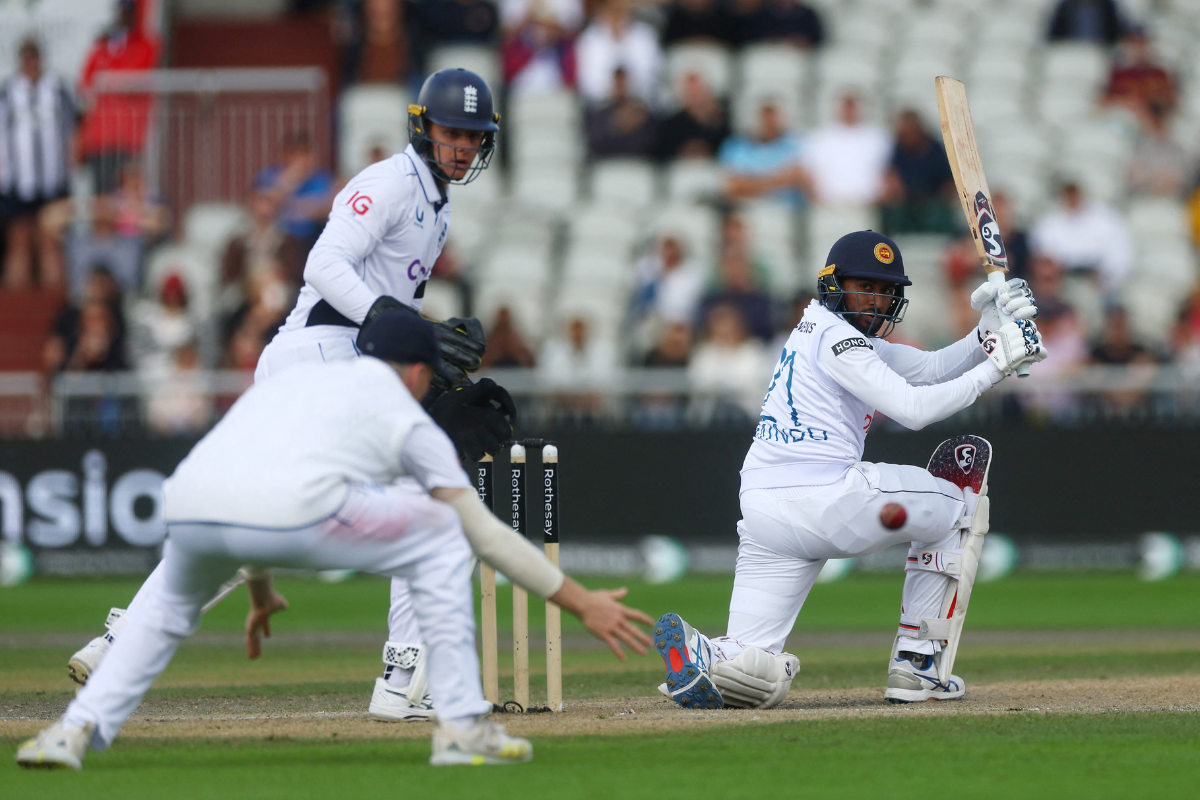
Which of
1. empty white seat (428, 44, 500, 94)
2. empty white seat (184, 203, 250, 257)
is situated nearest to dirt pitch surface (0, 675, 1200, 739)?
empty white seat (184, 203, 250, 257)

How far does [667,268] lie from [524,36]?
4.00m

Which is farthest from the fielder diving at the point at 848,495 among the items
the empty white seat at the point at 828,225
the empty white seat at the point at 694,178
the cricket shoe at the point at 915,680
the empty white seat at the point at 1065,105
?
the empty white seat at the point at 1065,105

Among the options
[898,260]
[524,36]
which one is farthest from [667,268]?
[898,260]

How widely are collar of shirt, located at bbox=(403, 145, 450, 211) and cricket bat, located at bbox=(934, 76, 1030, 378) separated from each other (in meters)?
2.41

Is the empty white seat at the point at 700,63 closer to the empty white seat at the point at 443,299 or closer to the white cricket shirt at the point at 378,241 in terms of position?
the empty white seat at the point at 443,299

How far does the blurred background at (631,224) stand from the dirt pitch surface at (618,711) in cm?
613

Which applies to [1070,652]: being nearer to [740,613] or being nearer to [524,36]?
[740,613]

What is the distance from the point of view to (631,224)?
55.1 ft

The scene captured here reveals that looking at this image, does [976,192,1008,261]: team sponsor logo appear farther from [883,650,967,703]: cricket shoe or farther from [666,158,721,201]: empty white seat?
[666,158,721,201]: empty white seat

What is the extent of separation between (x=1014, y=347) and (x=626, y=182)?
419 inches

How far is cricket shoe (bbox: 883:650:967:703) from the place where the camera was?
712cm

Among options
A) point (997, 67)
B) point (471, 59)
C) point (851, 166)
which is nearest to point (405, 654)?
point (851, 166)

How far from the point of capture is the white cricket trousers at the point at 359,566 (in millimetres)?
5086

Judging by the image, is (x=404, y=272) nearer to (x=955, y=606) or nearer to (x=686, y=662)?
(x=686, y=662)
